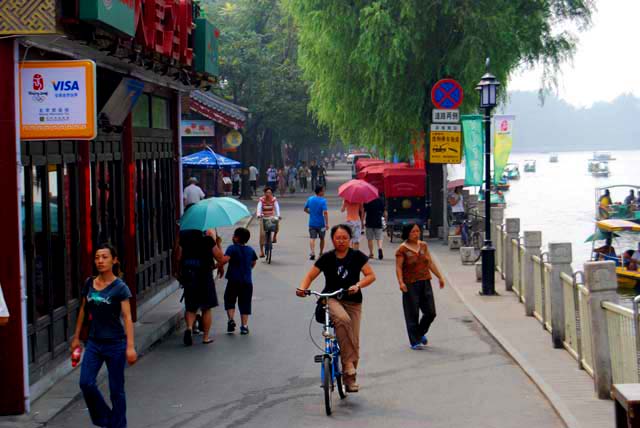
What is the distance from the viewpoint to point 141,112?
16.5 metres

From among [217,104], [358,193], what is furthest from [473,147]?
[217,104]

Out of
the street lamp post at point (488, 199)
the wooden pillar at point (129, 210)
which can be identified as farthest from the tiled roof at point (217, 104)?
the wooden pillar at point (129, 210)

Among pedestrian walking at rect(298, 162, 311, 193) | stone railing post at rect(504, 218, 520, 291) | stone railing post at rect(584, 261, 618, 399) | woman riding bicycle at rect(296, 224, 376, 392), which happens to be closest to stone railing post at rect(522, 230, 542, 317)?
stone railing post at rect(504, 218, 520, 291)

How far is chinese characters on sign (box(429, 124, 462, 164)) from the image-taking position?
24.2m

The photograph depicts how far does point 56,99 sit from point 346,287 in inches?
131

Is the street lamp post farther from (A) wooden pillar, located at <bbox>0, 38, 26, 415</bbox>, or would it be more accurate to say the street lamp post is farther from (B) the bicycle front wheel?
(A) wooden pillar, located at <bbox>0, 38, 26, 415</bbox>

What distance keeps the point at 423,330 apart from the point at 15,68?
6185 millimetres

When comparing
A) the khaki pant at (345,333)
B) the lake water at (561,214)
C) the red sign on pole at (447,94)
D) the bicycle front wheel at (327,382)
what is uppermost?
the red sign on pole at (447,94)

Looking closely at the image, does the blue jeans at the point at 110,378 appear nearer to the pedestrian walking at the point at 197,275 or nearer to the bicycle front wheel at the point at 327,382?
the bicycle front wheel at the point at 327,382

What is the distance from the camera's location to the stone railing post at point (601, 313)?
31.8 feet

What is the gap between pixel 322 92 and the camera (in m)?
30.5

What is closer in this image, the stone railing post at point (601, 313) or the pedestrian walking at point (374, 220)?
the stone railing post at point (601, 313)

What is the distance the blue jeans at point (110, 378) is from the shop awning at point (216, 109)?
30085mm

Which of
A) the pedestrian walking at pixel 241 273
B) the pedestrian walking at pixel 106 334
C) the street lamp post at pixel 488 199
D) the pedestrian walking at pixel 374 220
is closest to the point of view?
the pedestrian walking at pixel 106 334
